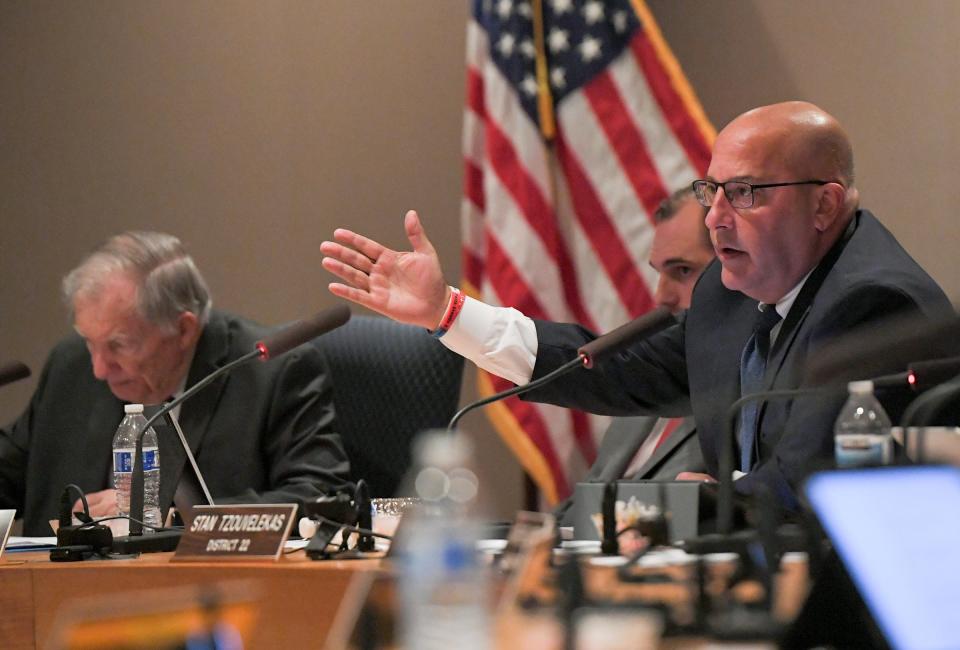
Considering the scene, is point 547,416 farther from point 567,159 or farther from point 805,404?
point 805,404

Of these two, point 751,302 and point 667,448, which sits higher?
point 751,302

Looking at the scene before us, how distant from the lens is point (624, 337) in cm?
218

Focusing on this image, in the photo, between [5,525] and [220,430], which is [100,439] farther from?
[5,525]

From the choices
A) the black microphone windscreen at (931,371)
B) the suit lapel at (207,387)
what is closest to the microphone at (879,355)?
the black microphone windscreen at (931,371)

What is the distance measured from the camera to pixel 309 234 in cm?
450

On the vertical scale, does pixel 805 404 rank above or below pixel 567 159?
below

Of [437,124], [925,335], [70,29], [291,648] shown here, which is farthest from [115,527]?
[70,29]

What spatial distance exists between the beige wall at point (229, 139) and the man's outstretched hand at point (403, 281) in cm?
164

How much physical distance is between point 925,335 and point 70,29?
3.94m

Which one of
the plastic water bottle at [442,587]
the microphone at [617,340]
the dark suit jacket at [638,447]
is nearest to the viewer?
the plastic water bottle at [442,587]

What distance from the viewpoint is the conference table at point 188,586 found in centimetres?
176

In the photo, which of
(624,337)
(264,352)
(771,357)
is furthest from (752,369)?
(264,352)

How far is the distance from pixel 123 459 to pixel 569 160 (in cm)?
177

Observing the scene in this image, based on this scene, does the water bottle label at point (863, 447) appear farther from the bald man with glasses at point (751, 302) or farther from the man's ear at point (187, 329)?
the man's ear at point (187, 329)
